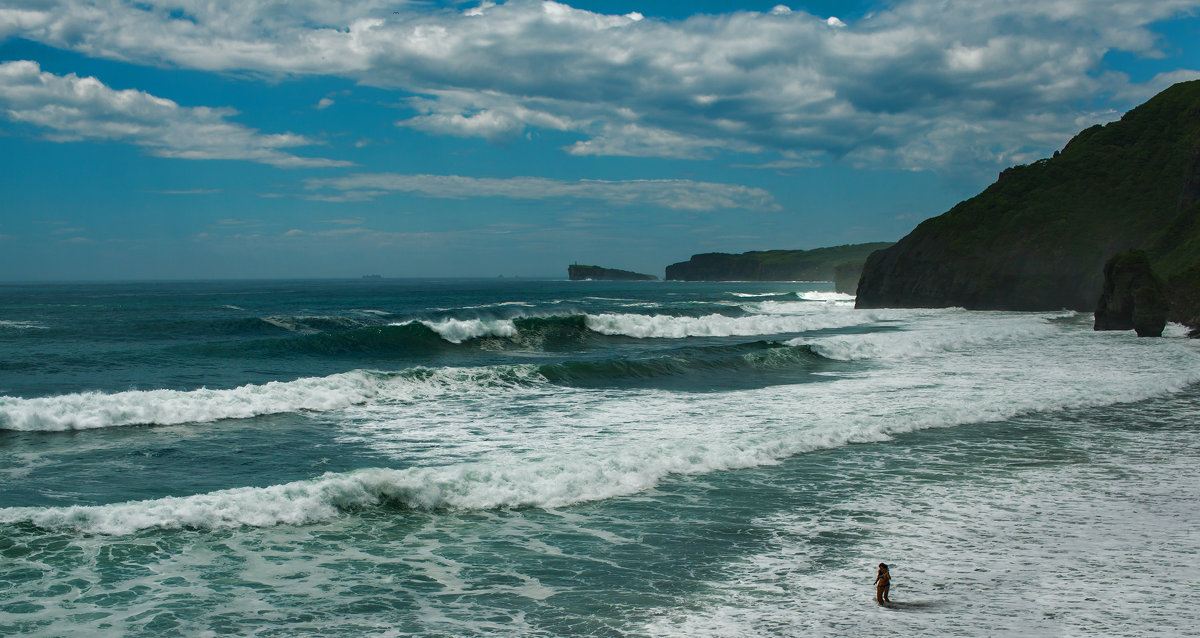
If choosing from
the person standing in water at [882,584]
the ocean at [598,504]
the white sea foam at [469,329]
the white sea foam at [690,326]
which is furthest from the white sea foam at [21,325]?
the person standing in water at [882,584]

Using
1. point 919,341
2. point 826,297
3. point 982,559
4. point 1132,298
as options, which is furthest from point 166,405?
point 826,297

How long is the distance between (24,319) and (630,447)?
160 ft

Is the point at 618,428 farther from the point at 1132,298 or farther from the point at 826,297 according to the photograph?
the point at 826,297

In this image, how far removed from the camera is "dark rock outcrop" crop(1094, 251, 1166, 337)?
107ft

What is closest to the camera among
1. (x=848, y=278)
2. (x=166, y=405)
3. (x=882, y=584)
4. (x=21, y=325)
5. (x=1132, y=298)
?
(x=882, y=584)

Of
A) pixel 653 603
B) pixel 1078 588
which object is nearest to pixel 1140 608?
pixel 1078 588

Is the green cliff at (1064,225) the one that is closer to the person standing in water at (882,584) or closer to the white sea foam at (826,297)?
the white sea foam at (826,297)

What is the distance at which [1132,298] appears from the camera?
35.2 meters

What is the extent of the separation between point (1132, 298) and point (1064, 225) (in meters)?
26.3

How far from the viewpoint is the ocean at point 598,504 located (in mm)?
7082

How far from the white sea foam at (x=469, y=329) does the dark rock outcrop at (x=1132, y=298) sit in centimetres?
2794

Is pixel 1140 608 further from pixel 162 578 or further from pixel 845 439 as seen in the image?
pixel 162 578

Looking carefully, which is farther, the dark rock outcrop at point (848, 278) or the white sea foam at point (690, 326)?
the dark rock outcrop at point (848, 278)

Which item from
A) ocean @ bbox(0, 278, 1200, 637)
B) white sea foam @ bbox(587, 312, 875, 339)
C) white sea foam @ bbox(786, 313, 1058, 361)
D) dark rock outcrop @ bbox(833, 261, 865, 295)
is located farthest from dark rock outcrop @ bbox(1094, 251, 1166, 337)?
dark rock outcrop @ bbox(833, 261, 865, 295)
